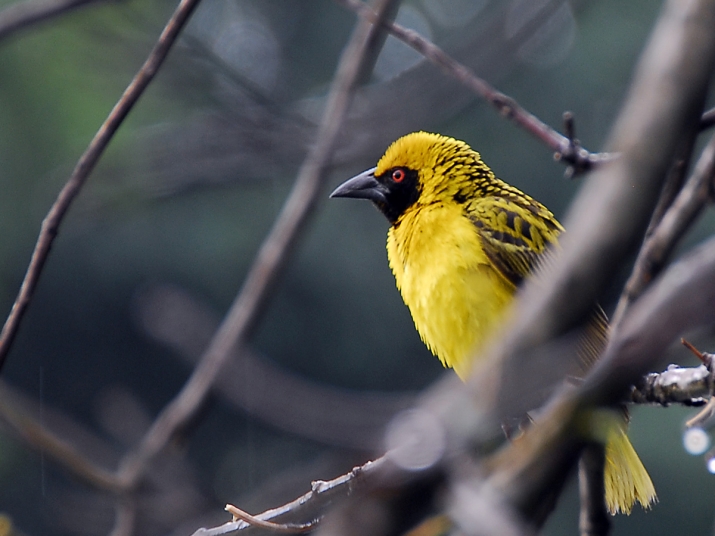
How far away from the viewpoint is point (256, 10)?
11195 mm

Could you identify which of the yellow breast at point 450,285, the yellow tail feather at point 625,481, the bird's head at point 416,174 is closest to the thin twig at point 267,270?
the yellow breast at point 450,285

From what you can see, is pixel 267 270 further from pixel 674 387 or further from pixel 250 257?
pixel 250 257

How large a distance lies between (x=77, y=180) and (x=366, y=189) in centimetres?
205

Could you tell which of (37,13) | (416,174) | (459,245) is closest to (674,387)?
(459,245)

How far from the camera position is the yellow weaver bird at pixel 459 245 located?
2693mm

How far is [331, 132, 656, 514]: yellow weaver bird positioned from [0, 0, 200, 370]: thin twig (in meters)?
1.23

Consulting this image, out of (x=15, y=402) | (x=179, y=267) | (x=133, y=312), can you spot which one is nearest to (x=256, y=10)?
(x=179, y=267)

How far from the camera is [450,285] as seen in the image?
273cm

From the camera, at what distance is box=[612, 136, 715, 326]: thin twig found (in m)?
1.17

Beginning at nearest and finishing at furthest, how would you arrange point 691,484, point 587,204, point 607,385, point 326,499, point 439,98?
1. point 607,385
2. point 587,204
3. point 326,499
4. point 439,98
5. point 691,484

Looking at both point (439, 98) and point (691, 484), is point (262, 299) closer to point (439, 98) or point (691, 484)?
point (439, 98)

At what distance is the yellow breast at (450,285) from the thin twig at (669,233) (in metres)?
1.31

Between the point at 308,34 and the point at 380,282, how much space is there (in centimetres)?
323

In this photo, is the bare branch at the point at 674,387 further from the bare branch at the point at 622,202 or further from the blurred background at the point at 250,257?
the blurred background at the point at 250,257
